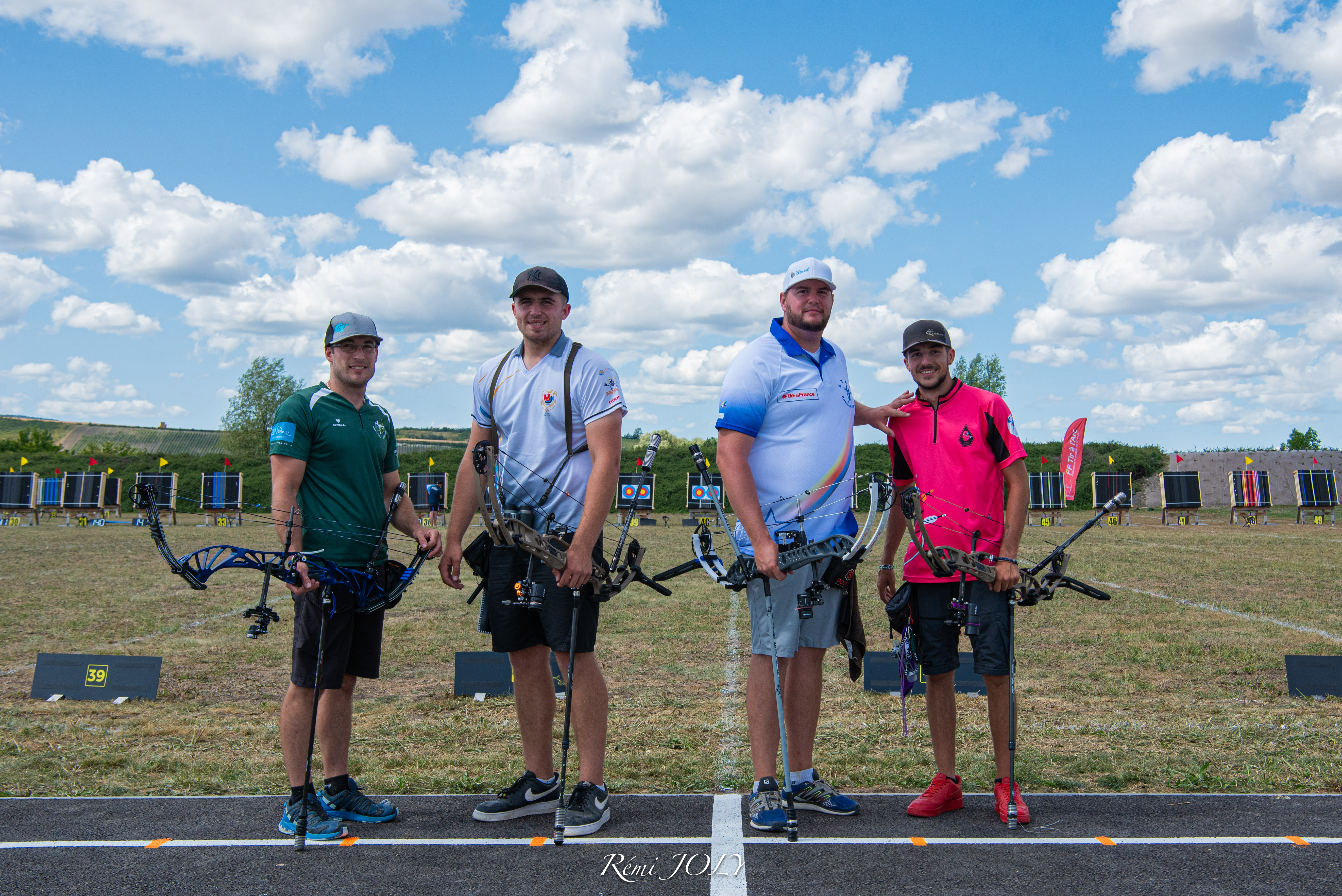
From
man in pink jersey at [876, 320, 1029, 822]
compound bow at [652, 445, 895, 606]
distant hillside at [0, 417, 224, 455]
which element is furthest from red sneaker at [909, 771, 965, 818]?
distant hillside at [0, 417, 224, 455]

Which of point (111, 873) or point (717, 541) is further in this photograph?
point (717, 541)

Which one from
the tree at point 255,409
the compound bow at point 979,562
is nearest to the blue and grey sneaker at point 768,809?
the compound bow at point 979,562

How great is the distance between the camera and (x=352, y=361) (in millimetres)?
3877

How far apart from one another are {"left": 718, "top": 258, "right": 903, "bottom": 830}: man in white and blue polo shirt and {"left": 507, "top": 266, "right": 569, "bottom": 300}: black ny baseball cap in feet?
2.65

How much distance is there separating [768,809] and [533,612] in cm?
122

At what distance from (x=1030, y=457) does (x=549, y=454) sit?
153ft

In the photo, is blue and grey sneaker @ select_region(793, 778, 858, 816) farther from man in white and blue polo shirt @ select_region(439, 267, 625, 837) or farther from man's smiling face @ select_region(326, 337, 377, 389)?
man's smiling face @ select_region(326, 337, 377, 389)

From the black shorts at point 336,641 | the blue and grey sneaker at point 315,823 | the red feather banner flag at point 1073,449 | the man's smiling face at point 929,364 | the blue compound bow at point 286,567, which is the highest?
the man's smiling face at point 929,364

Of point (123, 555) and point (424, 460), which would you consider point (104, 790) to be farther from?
point (424, 460)

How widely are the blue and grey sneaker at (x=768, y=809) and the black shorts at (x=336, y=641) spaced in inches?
66.0

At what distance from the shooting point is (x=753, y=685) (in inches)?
147

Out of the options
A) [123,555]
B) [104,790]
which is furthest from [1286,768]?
[123,555]

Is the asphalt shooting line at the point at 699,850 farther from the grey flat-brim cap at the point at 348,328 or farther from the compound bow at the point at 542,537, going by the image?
the grey flat-brim cap at the point at 348,328

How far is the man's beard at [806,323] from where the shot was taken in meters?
3.79
